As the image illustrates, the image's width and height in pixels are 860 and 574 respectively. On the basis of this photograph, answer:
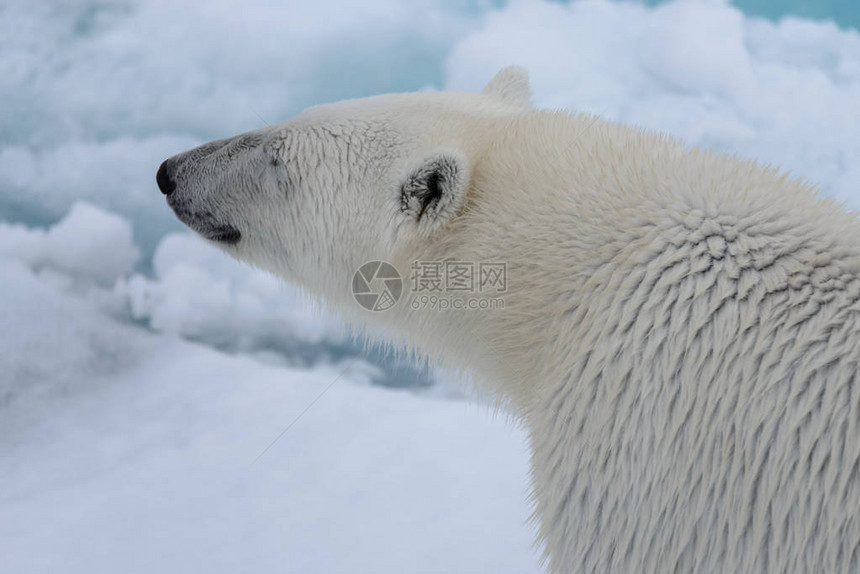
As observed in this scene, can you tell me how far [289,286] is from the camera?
1.86 meters

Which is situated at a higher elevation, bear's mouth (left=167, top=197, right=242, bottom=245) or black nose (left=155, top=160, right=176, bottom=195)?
black nose (left=155, top=160, right=176, bottom=195)

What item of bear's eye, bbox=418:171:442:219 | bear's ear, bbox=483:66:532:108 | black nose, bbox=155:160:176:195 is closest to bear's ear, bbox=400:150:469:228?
bear's eye, bbox=418:171:442:219

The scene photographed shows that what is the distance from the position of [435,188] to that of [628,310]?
0.47m

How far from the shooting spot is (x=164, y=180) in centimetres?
185

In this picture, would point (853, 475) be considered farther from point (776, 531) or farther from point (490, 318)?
point (490, 318)

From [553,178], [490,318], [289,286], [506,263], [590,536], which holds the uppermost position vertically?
[553,178]

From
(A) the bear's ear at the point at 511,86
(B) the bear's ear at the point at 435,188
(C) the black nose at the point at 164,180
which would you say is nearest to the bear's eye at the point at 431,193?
(B) the bear's ear at the point at 435,188

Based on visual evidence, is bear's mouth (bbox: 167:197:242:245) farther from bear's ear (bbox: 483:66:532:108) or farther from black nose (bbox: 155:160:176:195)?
bear's ear (bbox: 483:66:532:108)

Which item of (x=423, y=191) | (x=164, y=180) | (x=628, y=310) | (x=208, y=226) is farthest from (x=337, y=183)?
(x=628, y=310)

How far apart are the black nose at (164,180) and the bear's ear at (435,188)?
68 cm

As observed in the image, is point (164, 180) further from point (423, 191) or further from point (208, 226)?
point (423, 191)

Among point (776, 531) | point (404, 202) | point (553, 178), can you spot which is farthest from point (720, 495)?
point (404, 202)

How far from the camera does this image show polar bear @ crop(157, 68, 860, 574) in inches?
45.8

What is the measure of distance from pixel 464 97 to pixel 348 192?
1.35 ft
